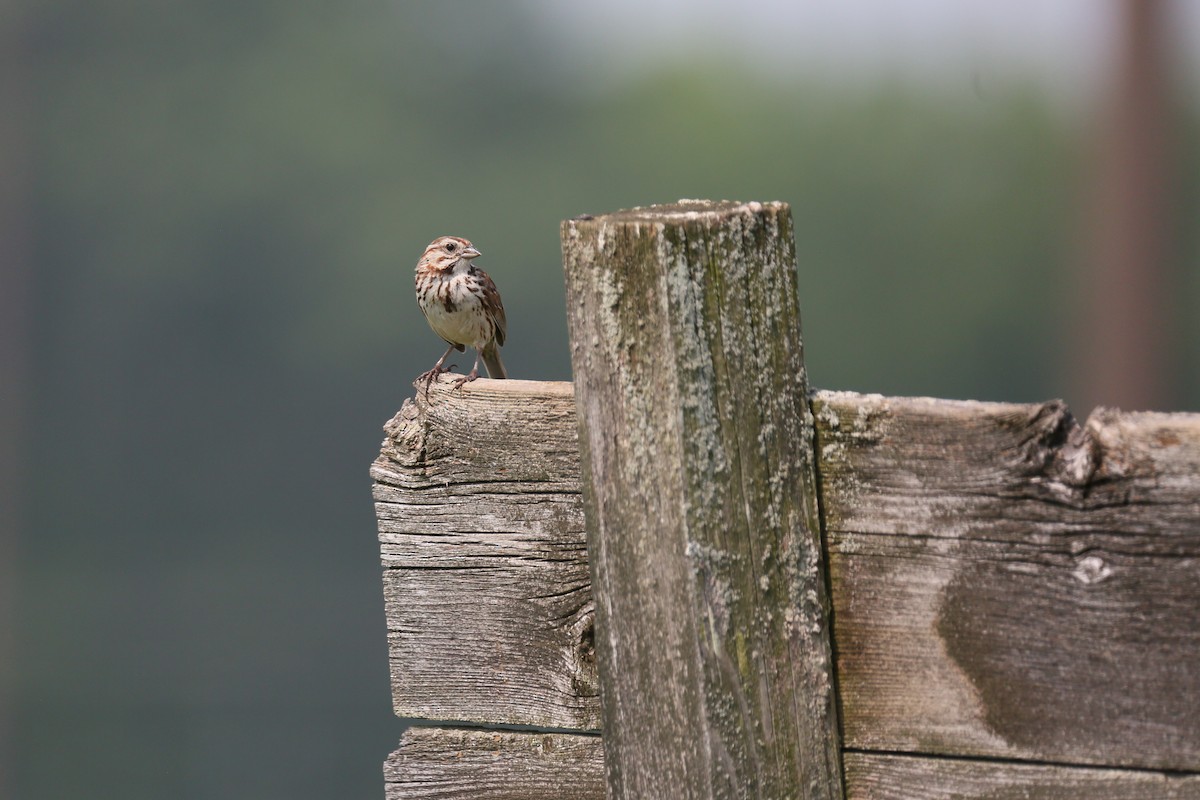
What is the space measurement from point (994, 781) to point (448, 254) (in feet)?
14.4

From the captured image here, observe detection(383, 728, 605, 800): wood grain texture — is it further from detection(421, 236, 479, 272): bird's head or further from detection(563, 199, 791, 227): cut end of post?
detection(421, 236, 479, 272): bird's head

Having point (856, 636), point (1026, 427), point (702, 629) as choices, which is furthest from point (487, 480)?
point (1026, 427)

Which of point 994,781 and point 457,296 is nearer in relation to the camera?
point 994,781

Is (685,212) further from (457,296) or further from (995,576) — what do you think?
(457,296)

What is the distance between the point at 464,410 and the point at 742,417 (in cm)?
46

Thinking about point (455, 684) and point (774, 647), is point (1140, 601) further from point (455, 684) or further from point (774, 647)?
point (455, 684)

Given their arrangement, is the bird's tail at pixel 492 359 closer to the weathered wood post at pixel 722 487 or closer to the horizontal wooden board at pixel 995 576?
the horizontal wooden board at pixel 995 576

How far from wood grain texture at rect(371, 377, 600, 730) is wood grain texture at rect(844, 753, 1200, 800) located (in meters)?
0.35

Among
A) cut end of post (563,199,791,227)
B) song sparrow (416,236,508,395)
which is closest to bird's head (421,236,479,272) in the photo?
song sparrow (416,236,508,395)

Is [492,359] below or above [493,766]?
above

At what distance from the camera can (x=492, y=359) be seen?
19.1 feet

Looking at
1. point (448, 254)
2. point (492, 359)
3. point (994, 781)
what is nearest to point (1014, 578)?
point (994, 781)

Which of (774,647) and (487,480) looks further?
(487,480)

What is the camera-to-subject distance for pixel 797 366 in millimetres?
1314
